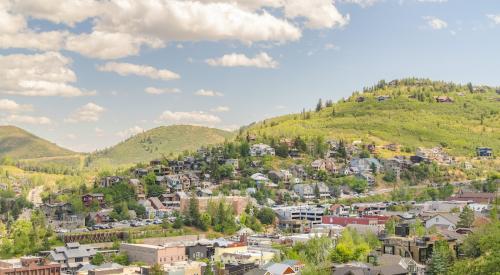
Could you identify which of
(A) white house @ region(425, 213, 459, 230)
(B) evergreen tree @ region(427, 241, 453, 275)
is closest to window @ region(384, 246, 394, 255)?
(B) evergreen tree @ region(427, 241, 453, 275)

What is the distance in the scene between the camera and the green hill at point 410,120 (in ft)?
419

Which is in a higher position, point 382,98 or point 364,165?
point 382,98

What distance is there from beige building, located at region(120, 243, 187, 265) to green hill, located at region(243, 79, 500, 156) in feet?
195

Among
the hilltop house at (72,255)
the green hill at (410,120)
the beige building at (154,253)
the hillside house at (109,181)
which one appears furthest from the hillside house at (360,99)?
the hilltop house at (72,255)

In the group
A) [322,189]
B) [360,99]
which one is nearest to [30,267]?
[322,189]


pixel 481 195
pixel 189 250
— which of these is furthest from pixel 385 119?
pixel 189 250

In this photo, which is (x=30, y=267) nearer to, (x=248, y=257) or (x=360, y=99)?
(x=248, y=257)

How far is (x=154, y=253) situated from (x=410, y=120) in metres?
91.6

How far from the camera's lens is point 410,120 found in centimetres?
14012

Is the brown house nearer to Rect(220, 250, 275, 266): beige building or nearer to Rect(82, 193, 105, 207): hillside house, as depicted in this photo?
Rect(220, 250, 275, 266): beige building

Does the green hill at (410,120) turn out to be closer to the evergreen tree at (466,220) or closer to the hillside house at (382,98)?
the hillside house at (382,98)

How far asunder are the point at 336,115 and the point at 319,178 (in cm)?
5294

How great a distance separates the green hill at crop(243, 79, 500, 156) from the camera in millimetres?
127812

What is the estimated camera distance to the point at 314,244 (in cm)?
5609
